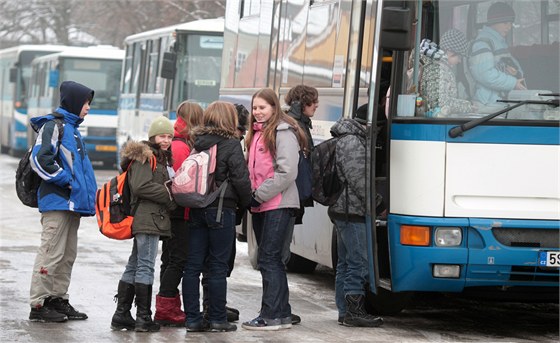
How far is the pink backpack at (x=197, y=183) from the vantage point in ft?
30.3

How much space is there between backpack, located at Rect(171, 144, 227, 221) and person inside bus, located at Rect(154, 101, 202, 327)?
1.00 feet

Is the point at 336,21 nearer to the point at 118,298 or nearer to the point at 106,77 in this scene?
the point at 118,298

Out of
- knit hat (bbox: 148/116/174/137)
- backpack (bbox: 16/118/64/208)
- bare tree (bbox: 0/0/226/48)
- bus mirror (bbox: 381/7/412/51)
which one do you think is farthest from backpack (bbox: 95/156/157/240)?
bare tree (bbox: 0/0/226/48)

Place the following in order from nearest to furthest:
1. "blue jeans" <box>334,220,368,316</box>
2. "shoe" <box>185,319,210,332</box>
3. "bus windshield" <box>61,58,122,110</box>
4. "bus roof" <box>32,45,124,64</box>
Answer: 1. "shoe" <box>185,319,210,332</box>
2. "blue jeans" <box>334,220,368,316</box>
3. "bus windshield" <box>61,58,122,110</box>
4. "bus roof" <box>32,45,124,64</box>

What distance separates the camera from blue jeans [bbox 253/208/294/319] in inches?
377

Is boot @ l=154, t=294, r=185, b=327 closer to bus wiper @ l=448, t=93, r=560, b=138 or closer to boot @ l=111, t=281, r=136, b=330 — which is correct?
boot @ l=111, t=281, r=136, b=330

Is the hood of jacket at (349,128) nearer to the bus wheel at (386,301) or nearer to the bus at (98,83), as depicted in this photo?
the bus wheel at (386,301)

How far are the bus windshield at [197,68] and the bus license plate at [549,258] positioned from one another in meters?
16.1

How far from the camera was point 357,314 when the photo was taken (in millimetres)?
9883

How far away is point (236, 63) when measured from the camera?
15.6 meters

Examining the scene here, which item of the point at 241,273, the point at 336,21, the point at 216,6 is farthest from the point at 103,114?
the point at 336,21

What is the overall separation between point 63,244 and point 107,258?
16.2 feet

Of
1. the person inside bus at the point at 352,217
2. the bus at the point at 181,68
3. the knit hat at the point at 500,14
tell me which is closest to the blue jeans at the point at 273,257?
the person inside bus at the point at 352,217

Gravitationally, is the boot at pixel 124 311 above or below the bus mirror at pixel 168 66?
below
